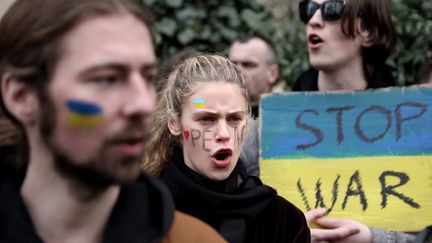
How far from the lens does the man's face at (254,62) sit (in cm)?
619

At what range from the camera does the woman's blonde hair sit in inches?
134

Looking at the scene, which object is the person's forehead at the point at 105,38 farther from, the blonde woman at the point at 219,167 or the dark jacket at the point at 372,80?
the dark jacket at the point at 372,80

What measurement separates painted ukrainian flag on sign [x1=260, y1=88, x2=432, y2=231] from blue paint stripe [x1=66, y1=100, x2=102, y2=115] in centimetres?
189

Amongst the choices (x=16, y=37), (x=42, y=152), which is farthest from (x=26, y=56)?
(x=42, y=152)

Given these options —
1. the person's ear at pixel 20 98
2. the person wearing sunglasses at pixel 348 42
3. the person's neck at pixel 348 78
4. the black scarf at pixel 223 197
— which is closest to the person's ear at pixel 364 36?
the person wearing sunglasses at pixel 348 42

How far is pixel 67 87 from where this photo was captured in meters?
1.91

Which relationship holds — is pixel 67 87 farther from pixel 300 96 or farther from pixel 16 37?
pixel 300 96

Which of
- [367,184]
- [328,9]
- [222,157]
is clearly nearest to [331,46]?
[328,9]

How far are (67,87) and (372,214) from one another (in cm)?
206

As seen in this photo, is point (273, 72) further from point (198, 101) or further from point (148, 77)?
point (148, 77)

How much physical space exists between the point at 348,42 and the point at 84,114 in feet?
7.82

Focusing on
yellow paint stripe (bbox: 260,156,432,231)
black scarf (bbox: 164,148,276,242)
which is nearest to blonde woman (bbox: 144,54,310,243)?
black scarf (bbox: 164,148,276,242)

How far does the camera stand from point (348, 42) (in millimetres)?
4023

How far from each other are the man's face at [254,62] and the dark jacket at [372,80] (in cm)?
185
